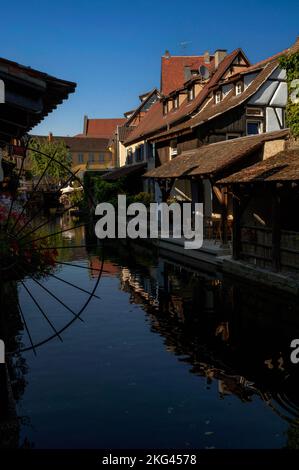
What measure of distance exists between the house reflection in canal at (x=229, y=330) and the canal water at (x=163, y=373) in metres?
0.02

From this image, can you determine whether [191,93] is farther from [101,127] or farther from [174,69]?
[101,127]

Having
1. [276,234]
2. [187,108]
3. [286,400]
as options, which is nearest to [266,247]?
[276,234]

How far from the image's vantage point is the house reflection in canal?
304 inches

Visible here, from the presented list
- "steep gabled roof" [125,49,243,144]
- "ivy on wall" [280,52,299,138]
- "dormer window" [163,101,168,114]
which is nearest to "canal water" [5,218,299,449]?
"ivy on wall" [280,52,299,138]

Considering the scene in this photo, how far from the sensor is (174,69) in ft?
141

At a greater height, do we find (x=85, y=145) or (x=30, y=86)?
(x=85, y=145)

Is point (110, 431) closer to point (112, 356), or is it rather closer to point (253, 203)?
point (112, 356)

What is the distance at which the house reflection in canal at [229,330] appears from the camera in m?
7.71

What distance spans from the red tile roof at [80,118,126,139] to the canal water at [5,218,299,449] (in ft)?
316

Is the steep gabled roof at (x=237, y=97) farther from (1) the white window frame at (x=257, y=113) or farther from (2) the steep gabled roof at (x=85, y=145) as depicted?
(2) the steep gabled roof at (x=85, y=145)

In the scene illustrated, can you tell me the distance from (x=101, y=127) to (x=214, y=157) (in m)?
89.5

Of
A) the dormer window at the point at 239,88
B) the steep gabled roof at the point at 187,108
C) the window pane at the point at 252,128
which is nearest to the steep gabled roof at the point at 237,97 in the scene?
the dormer window at the point at 239,88

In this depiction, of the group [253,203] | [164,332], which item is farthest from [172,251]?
[164,332]
